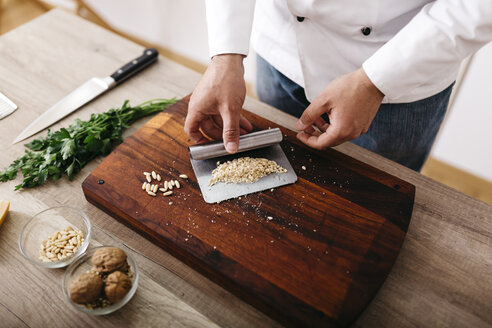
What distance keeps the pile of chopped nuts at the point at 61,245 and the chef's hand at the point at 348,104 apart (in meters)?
0.61

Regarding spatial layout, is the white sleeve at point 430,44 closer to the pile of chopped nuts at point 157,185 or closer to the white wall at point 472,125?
the pile of chopped nuts at point 157,185

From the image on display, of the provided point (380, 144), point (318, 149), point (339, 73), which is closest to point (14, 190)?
point (318, 149)

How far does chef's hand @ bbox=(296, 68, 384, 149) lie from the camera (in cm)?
84

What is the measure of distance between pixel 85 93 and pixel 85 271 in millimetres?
620

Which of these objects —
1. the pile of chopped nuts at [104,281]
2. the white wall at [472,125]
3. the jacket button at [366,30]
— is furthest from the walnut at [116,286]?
the white wall at [472,125]

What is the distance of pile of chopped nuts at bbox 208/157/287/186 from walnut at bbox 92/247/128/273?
270mm

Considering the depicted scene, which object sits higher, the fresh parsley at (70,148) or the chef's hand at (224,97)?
the chef's hand at (224,97)

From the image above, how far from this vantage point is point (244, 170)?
901 millimetres

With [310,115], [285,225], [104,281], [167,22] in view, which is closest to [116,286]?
[104,281]

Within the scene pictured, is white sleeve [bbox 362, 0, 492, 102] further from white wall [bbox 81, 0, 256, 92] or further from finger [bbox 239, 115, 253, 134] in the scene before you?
white wall [bbox 81, 0, 256, 92]

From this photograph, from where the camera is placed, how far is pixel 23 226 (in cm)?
84

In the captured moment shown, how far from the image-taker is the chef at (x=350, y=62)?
0.77 metres

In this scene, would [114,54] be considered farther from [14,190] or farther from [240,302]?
[240,302]

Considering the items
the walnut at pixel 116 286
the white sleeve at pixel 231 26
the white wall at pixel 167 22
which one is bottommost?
the white wall at pixel 167 22
